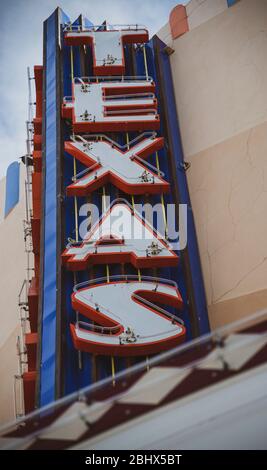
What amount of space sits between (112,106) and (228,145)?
2166 millimetres

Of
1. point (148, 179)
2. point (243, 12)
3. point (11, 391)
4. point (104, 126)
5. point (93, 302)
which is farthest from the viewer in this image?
point (11, 391)

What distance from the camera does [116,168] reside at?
946cm

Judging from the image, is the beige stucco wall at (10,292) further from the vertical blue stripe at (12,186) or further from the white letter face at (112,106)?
the white letter face at (112,106)

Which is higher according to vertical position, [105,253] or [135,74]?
[135,74]

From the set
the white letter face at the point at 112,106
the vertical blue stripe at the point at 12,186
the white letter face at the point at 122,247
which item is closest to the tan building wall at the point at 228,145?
the white letter face at the point at 112,106

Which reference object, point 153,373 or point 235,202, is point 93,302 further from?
point 153,373

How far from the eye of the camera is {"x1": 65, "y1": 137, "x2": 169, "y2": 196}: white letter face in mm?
9250

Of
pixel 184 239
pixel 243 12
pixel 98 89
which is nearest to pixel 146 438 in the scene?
pixel 184 239

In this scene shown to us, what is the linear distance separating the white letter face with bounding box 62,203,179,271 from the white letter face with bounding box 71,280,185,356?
40cm

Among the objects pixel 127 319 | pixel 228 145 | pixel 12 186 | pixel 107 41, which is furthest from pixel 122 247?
pixel 12 186

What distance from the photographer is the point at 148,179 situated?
9.33 metres

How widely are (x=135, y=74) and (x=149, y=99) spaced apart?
36.2 inches

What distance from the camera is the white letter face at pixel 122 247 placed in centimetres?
852

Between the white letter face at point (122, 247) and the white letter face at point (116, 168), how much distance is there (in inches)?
23.3
